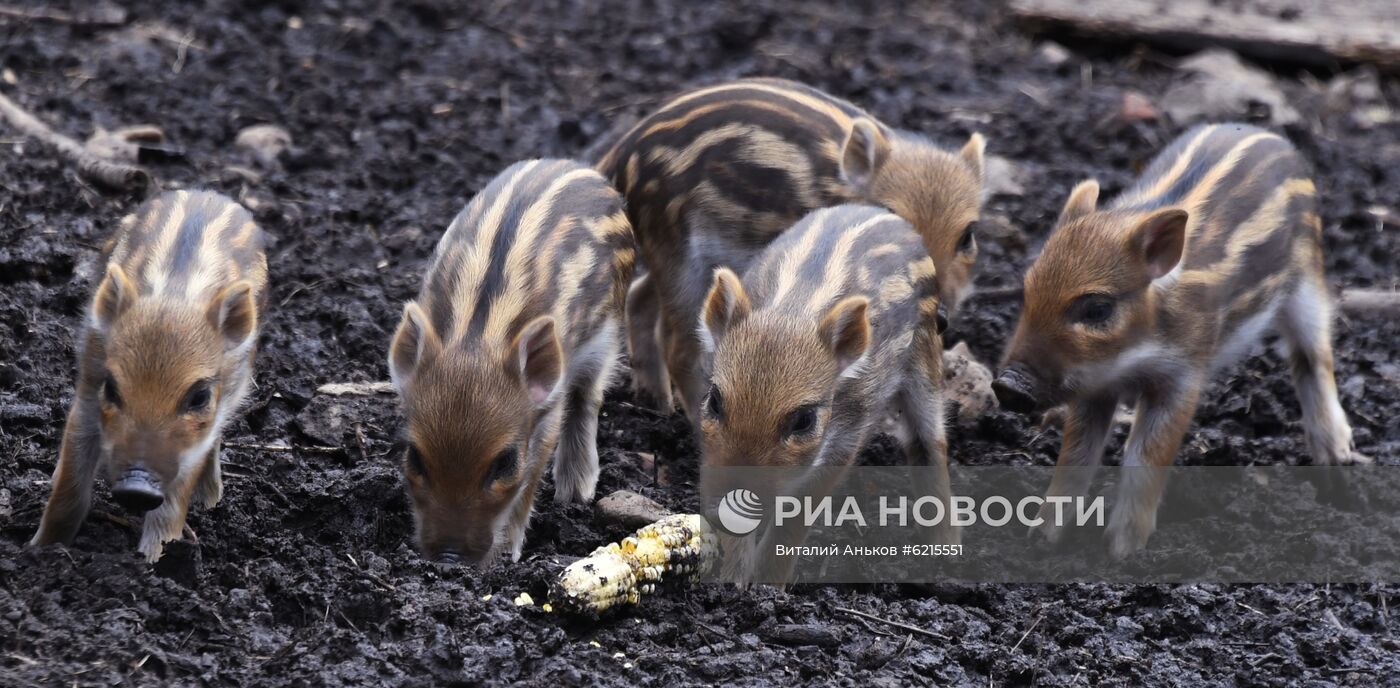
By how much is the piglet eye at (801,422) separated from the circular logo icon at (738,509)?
0.71ft

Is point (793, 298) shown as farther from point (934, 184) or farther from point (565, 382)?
point (934, 184)

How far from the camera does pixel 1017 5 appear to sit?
10.1 meters

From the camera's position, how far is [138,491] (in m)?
4.30

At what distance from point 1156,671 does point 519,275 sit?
2230mm

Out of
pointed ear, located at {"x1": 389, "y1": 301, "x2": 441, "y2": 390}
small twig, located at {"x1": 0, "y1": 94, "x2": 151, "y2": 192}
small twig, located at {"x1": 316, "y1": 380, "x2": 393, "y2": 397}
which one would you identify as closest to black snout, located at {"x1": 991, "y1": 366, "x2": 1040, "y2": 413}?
pointed ear, located at {"x1": 389, "y1": 301, "x2": 441, "y2": 390}

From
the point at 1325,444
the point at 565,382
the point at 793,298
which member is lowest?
the point at 1325,444

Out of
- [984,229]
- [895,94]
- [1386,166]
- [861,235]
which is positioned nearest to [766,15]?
[895,94]

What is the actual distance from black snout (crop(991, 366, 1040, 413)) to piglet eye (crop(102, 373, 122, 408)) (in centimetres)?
275

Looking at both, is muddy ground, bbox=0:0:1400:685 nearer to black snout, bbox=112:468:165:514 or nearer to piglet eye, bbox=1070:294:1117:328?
black snout, bbox=112:468:165:514

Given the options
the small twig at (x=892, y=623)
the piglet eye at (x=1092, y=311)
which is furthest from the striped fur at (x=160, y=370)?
the piglet eye at (x=1092, y=311)

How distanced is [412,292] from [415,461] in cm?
196

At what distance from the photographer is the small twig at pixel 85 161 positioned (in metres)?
6.69

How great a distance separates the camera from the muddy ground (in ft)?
14.3

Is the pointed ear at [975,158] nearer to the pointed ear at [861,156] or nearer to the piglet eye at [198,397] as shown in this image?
the pointed ear at [861,156]
